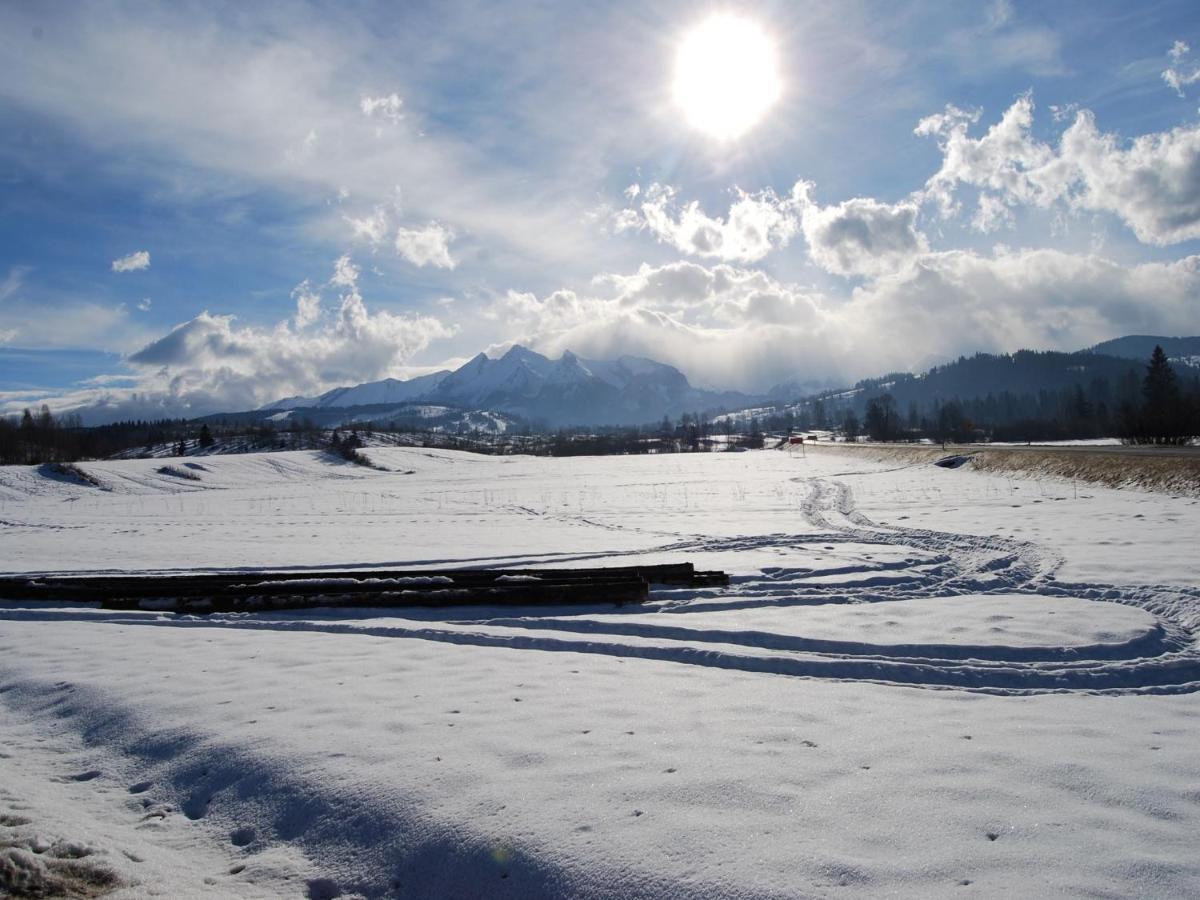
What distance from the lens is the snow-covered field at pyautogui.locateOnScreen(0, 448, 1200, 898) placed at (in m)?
4.46

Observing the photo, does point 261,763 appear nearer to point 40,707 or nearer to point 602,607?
point 40,707

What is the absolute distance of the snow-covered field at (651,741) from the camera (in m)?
4.46

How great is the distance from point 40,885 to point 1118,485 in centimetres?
3715

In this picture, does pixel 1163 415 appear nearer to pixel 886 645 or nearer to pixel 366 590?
pixel 886 645

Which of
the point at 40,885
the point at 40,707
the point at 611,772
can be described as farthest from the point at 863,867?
the point at 40,707

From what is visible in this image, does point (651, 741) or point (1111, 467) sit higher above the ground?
point (1111, 467)

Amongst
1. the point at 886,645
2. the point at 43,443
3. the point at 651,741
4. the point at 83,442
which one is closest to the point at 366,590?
the point at 651,741

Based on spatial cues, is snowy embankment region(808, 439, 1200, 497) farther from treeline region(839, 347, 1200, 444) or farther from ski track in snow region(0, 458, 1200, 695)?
treeline region(839, 347, 1200, 444)

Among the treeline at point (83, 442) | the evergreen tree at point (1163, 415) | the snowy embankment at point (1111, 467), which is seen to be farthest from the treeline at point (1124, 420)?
the treeline at point (83, 442)

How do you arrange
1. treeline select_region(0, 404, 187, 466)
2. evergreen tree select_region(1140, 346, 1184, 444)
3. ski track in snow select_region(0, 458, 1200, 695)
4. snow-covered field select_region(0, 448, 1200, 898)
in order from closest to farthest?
snow-covered field select_region(0, 448, 1200, 898) → ski track in snow select_region(0, 458, 1200, 695) → evergreen tree select_region(1140, 346, 1184, 444) → treeline select_region(0, 404, 187, 466)

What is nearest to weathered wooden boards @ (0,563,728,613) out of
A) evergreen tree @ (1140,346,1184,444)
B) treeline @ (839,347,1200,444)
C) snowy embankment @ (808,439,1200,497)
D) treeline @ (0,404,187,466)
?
snowy embankment @ (808,439,1200,497)

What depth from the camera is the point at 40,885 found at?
14.6 ft

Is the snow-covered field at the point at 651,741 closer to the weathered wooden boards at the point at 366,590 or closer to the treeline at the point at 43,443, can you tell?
the weathered wooden boards at the point at 366,590

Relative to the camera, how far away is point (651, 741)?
623cm
